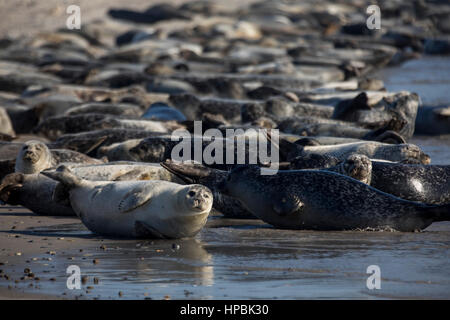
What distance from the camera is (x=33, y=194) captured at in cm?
685

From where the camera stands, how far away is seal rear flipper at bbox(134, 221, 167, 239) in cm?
546

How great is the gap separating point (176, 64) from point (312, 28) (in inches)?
686

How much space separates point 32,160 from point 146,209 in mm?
2288

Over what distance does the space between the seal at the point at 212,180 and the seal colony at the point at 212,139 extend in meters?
0.01

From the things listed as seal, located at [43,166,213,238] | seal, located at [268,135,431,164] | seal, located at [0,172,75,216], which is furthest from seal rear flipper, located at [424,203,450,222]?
seal, located at [0,172,75,216]

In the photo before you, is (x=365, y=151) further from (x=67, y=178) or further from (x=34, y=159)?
(x=67, y=178)

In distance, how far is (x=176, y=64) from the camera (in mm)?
19859

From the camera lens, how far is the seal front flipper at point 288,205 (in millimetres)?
5898

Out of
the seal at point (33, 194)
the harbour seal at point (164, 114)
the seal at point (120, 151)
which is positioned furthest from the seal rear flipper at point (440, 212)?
the harbour seal at point (164, 114)

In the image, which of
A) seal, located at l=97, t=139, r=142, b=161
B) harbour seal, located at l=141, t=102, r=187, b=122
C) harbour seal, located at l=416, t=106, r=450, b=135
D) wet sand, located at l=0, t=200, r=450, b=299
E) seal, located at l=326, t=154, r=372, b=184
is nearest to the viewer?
wet sand, located at l=0, t=200, r=450, b=299

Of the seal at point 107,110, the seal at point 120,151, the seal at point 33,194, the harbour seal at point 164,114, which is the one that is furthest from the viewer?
the seal at point 107,110

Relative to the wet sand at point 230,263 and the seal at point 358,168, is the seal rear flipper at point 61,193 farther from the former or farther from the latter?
the seal at point 358,168

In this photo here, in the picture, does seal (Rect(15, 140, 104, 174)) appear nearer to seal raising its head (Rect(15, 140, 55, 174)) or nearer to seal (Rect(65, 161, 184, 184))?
seal raising its head (Rect(15, 140, 55, 174))

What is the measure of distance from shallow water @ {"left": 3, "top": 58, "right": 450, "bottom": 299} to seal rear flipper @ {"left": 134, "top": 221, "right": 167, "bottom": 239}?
2.6 inches
